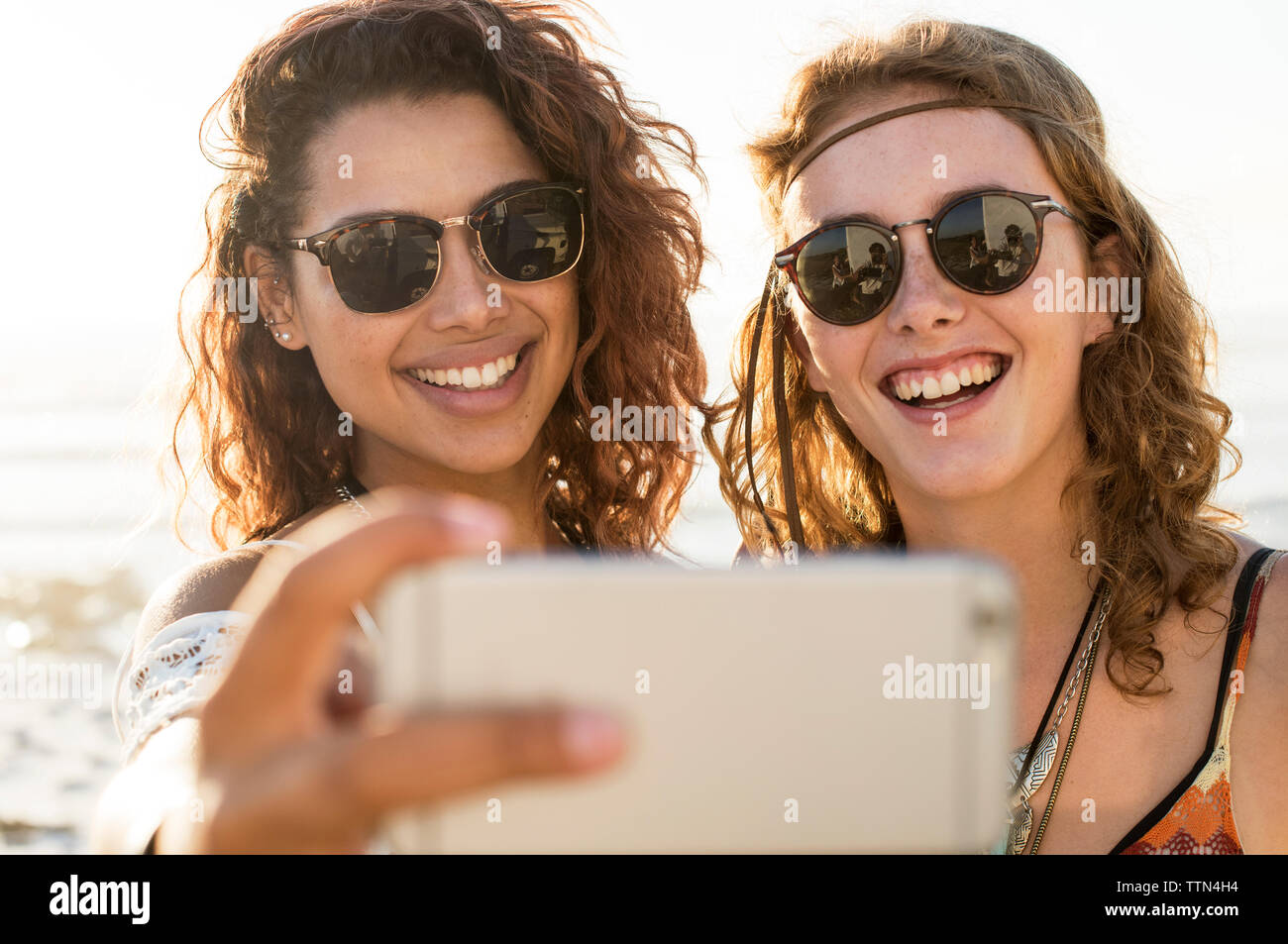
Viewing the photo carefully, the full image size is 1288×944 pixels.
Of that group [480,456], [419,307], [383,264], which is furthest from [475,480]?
[383,264]

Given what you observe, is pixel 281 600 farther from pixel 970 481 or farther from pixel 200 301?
pixel 200 301

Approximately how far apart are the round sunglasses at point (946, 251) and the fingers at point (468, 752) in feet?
5.74

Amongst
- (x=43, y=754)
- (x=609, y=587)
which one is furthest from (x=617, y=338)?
(x=43, y=754)

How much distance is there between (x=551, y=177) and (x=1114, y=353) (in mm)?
1539

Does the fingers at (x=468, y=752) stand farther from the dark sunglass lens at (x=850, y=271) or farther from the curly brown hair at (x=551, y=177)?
the curly brown hair at (x=551, y=177)

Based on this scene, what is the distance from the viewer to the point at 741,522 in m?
3.12

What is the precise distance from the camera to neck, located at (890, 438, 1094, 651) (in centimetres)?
259

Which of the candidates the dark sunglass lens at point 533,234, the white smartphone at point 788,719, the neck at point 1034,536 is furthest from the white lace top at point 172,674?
the neck at point 1034,536

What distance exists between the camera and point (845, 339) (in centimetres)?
253

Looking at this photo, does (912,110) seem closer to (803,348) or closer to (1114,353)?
(803,348)

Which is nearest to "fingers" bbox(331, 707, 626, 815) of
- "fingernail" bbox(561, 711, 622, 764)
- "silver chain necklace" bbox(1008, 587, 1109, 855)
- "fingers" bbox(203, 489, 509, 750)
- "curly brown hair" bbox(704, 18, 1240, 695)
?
"fingernail" bbox(561, 711, 622, 764)

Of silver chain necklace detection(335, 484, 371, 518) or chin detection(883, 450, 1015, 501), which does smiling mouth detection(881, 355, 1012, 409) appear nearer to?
chin detection(883, 450, 1015, 501)

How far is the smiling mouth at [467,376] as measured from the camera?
2.65m

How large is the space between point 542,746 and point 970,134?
209 cm
